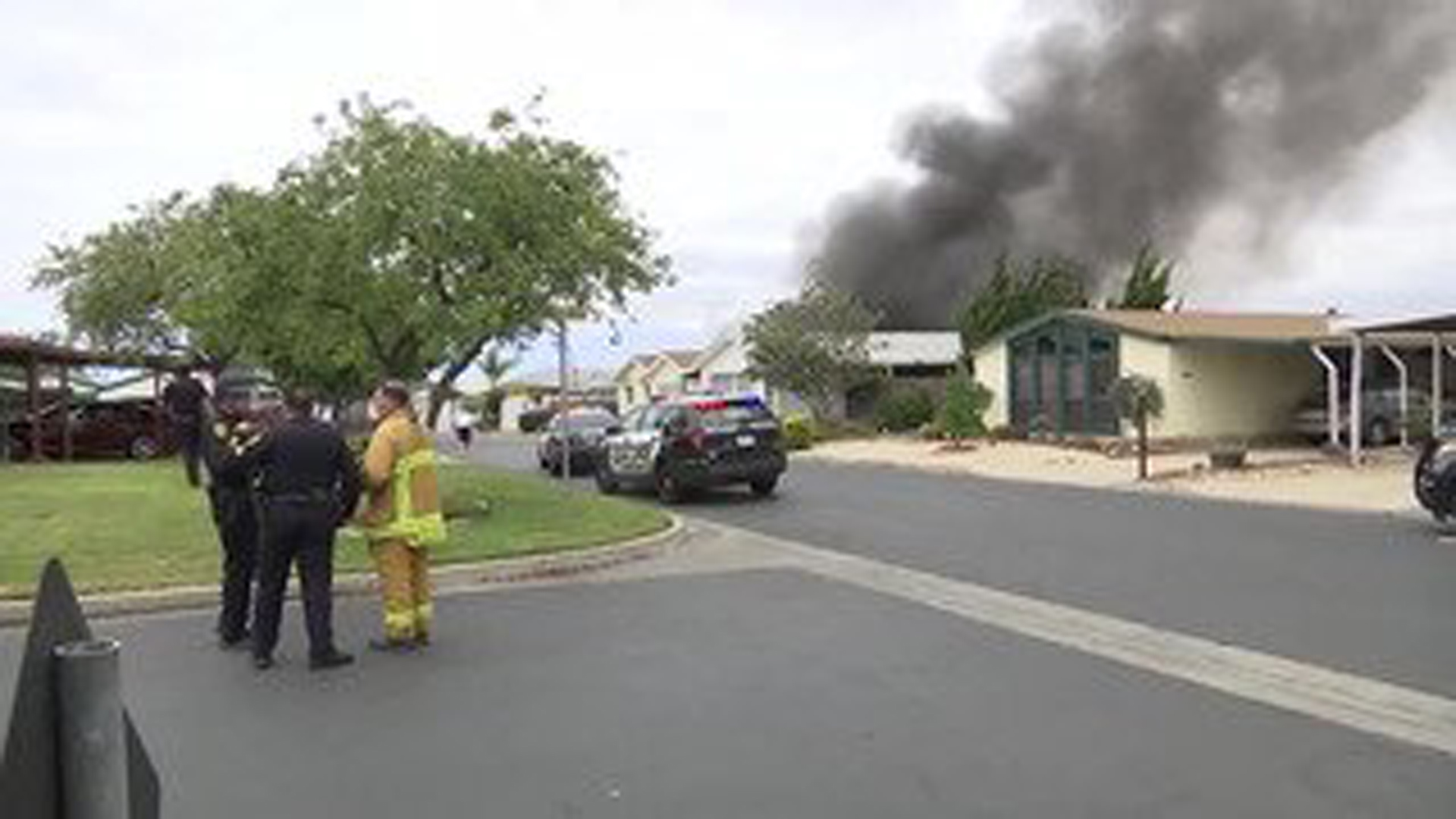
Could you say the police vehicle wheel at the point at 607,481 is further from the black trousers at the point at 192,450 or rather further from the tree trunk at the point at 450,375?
the black trousers at the point at 192,450

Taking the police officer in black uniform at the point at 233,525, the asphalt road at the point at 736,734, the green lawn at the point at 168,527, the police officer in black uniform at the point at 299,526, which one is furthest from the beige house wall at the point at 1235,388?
the police officer in black uniform at the point at 299,526

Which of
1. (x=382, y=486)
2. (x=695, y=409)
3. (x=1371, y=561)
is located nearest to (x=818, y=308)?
(x=695, y=409)

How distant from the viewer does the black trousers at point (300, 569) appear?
10.2 meters

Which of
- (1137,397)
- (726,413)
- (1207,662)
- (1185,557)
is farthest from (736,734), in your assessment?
(1137,397)

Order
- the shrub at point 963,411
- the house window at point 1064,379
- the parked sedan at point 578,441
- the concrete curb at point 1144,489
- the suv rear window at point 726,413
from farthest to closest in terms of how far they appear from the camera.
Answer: the house window at point 1064,379 < the shrub at point 963,411 < the parked sedan at point 578,441 < the suv rear window at point 726,413 < the concrete curb at point 1144,489

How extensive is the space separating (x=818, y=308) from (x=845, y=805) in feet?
153

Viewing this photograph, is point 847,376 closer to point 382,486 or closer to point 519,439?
point 519,439

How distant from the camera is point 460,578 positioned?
567 inches

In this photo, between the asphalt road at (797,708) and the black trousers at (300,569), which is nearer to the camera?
the asphalt road at (797,708)

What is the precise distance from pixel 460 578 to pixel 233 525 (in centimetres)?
360

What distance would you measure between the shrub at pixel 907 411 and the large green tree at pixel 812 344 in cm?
Result: 196

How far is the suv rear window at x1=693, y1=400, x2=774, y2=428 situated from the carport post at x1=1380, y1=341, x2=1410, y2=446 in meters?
15.1

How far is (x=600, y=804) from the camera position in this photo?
6738 millimetres

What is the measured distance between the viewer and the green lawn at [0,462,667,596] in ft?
47.5
